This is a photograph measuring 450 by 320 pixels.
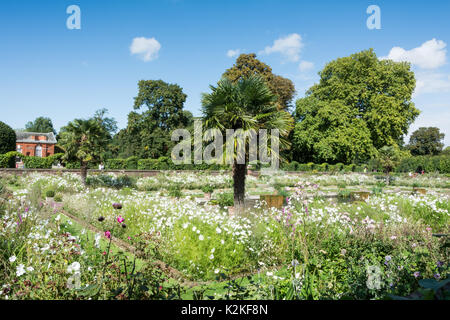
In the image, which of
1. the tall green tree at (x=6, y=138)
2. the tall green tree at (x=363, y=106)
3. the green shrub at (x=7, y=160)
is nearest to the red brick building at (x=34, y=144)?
the tall green tree at (x=6, y=138)

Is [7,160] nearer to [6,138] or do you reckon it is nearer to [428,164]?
[6,138]

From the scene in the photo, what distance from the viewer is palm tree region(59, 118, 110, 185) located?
1477 cm

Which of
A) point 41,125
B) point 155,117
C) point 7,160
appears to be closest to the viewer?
point 7,160

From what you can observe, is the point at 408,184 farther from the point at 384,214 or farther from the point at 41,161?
the point at 41,161

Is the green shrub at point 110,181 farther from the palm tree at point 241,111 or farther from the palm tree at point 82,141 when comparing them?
the palm tree at point 241,111

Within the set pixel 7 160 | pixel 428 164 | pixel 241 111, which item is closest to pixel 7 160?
pixel 7 160

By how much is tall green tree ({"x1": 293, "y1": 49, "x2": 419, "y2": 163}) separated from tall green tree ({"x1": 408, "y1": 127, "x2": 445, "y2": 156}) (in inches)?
1421

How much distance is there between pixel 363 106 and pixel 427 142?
4008cm

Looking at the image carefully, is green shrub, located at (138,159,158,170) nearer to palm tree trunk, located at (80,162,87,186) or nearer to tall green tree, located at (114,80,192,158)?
tall green tree, located at (114,80,192,158)

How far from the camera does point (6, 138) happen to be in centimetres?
2628

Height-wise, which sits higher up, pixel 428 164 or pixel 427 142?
pixel 427 142

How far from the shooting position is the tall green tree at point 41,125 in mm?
66625

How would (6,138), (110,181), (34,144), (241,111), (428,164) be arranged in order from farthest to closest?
(34,144), (428,164), (6,138), (110,181), (241,111)
